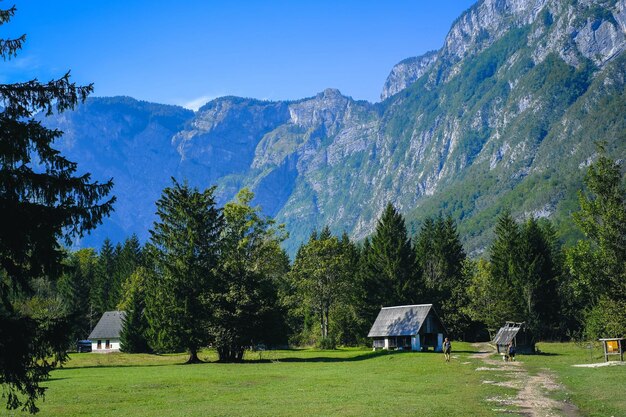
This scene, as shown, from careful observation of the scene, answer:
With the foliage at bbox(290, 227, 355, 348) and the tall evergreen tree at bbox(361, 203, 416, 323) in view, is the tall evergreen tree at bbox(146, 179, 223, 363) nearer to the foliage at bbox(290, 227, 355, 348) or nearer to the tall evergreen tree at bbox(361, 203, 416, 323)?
the foliage at bbox(290, 227, 355, 348)

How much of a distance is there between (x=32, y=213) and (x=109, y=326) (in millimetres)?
102653

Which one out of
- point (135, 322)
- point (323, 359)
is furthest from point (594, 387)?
point (135, 322)

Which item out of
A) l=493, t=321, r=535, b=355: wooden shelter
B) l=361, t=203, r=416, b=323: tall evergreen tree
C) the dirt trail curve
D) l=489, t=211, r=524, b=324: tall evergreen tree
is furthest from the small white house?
the dirt trail curve

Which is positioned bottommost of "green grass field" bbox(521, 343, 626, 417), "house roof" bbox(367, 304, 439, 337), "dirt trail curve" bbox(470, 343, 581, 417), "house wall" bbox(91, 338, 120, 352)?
"house wall" bbox(91, 338, 120, 352)

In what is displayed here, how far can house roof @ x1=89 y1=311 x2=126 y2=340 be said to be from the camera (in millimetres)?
112500

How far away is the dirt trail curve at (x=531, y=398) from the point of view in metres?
25.1

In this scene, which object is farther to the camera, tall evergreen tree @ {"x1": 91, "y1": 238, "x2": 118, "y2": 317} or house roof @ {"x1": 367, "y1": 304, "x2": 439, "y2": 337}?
tall evergreen tree @ {"x1": 91, "y1": 238, "x2": 118, "y2": 317}

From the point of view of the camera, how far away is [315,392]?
Result: 34.1 metres

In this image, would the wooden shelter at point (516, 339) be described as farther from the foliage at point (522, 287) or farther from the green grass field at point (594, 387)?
the green grass field at point (594, 387)

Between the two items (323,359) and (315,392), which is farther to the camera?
(323,359)

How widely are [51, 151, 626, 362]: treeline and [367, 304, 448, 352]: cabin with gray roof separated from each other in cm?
1001

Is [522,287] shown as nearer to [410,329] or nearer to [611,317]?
[410,329]

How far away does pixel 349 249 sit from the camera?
109 m

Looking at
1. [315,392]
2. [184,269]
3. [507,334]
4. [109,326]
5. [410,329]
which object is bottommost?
[315,392]
